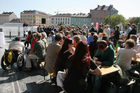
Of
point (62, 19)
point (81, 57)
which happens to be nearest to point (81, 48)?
point (81, 57)

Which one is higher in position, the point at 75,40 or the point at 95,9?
the point at 95,9

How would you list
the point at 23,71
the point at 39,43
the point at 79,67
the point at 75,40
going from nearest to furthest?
the point at 79,67, the point at 75,40, the point at 39,43, the point at 23,71

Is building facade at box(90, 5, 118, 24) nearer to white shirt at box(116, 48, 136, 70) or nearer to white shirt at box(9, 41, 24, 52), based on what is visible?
white shirt at box(9, 41, 24, 52)

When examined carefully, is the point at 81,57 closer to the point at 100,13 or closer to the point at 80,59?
the point at 80,59

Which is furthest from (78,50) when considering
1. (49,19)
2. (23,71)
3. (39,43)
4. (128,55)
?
(49,19)

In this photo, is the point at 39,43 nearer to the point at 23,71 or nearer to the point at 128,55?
the point at 23,71

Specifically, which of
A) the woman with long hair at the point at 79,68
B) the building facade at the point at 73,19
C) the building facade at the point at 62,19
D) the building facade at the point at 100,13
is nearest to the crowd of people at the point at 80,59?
the woman with long hair at the point at 79,68

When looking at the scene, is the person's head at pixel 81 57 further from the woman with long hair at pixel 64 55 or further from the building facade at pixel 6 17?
the building facade at pixel 6 17

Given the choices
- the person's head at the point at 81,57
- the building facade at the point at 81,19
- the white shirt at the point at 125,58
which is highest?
the building facade at the point at 81,19

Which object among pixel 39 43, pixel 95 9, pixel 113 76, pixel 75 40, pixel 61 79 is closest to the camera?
pixel 61 79

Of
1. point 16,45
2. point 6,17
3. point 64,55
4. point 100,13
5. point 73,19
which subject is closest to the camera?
point 64,55

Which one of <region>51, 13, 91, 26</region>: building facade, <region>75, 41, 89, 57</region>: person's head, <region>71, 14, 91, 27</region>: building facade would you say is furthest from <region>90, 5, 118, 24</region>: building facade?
<region>75, 41, 89, 57</region>: person's head

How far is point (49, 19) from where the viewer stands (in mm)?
154750

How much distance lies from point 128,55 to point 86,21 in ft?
429
